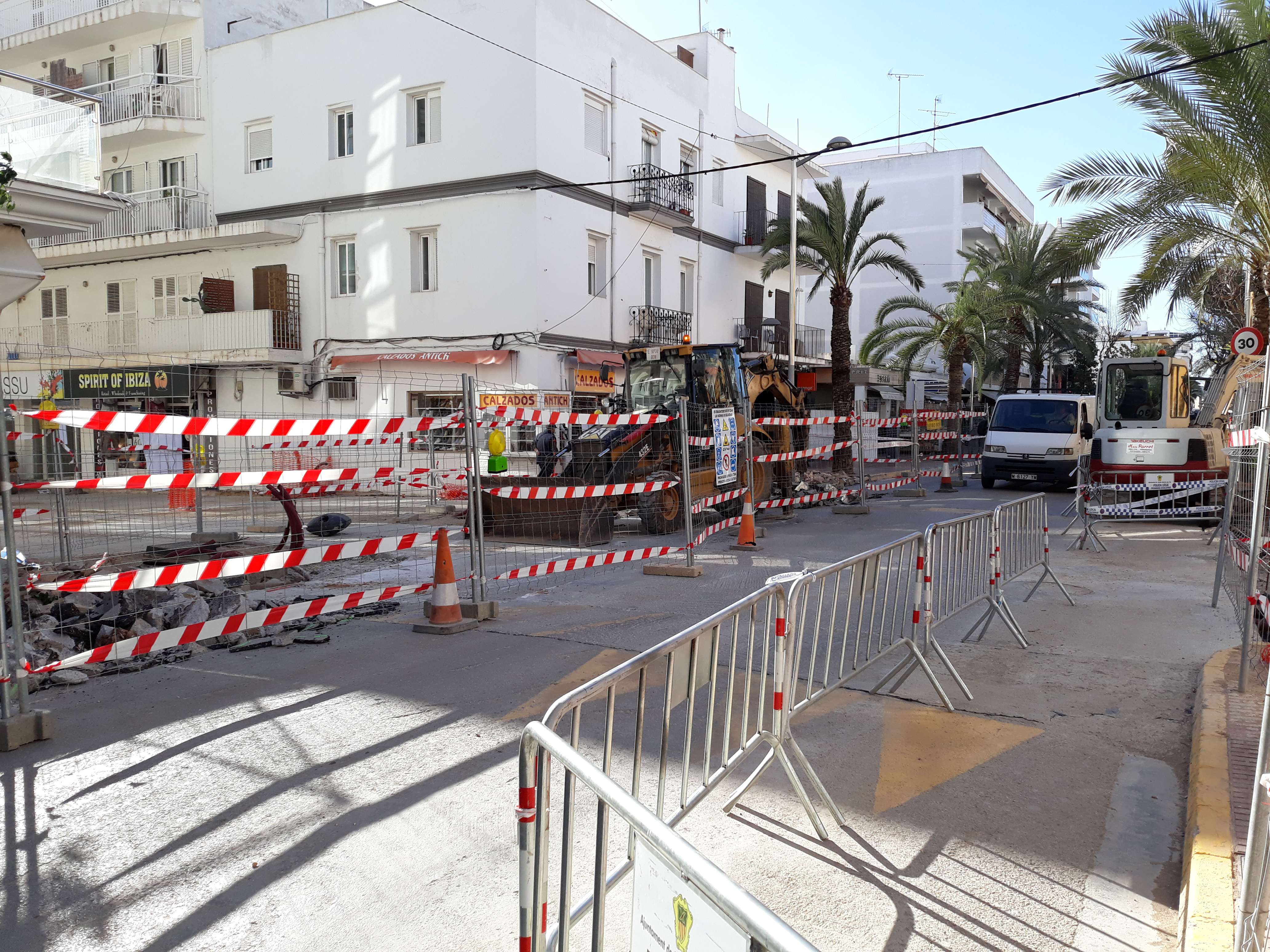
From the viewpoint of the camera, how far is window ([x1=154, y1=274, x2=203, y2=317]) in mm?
26891

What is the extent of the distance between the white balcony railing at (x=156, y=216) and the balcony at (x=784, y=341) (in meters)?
15.6

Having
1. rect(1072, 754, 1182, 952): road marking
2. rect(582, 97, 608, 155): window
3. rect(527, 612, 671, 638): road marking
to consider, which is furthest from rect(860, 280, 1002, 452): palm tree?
rect(1072, 754, 1182, 952): road marking

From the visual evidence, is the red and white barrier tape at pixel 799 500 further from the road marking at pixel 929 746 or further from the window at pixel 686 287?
the window at pixel 686 287

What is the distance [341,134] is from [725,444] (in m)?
17.2

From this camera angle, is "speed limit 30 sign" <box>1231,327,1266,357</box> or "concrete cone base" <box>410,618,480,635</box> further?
"speed limit 30 sign" <box>1231,327,1266,357</box>

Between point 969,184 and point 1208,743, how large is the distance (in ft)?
192

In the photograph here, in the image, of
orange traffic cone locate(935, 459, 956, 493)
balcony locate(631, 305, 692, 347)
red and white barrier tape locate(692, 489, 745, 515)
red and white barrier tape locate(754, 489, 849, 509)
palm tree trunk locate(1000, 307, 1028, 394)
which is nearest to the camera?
red and white barrier tape locate(692, 489, 745, 515)

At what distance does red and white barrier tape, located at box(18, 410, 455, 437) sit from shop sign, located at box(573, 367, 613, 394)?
14337mm

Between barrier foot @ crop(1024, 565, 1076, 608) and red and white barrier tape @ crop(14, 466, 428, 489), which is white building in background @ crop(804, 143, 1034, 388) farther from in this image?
red and white barrier tape @ crop(14, 466, 428, 489)

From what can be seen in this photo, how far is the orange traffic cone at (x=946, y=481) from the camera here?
72.0ft

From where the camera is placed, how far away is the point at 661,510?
14.0 meters

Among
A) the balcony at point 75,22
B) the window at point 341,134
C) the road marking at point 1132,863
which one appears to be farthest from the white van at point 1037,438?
the balcony at point 75,22

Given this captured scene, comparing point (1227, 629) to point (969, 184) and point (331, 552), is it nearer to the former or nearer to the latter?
point (331, 552)

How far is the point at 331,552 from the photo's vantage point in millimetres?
6957
